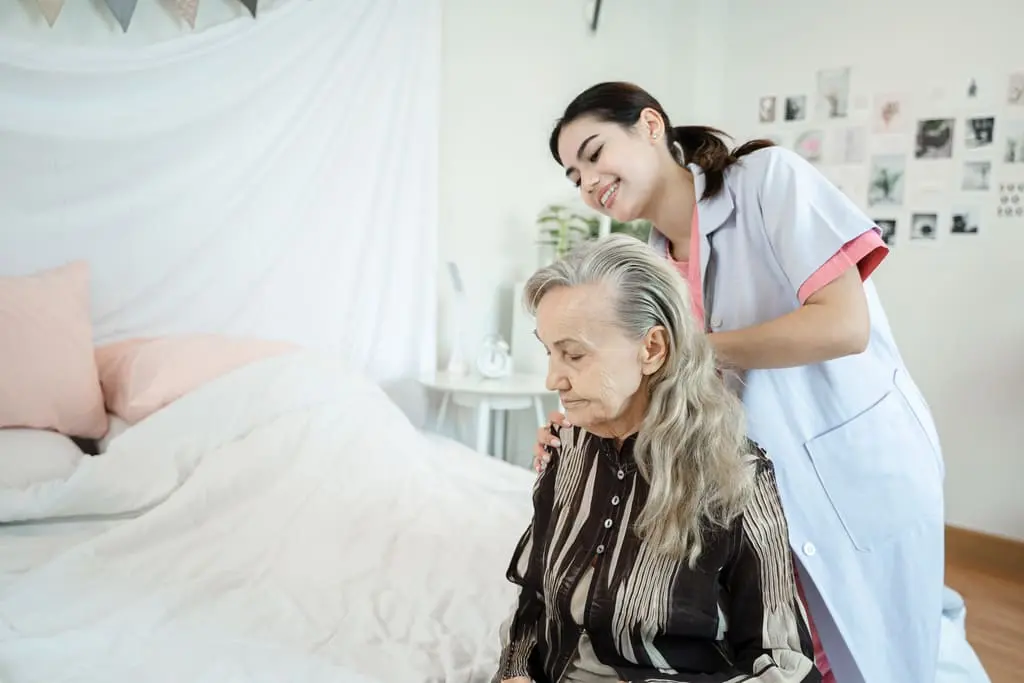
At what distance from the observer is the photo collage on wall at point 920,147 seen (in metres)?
2.75

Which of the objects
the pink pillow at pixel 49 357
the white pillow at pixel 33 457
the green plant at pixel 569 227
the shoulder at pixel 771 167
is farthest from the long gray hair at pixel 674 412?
the green plant at pixel 569 227

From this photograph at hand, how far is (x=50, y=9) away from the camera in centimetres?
197

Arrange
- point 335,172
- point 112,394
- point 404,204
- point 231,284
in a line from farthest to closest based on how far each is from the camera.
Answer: point 404,204 < point 335,172 < point 231,284 < point 112,394

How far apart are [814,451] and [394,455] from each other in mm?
1156

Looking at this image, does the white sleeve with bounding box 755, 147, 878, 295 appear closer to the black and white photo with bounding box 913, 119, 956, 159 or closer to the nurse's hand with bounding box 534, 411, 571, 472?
the nurse's hand with bounding box 534, 411, 571, 472

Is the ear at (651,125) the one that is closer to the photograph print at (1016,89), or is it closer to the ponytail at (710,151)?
the ponytail at (710,151)

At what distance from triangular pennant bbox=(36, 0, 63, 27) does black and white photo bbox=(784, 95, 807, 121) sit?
103 inches

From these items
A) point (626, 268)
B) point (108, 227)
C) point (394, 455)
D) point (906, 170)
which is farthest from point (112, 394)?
point (906, 170)

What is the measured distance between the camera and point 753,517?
0.92 metres

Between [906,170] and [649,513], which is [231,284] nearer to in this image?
[649,513]

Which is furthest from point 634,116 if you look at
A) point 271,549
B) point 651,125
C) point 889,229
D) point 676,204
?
point 889,229

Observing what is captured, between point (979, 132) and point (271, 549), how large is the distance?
2672 mm

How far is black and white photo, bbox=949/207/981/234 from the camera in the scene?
9.25 ft

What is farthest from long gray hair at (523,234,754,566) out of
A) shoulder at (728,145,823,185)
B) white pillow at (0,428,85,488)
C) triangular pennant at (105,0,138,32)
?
triangular pennant at (105,0,138,32)
